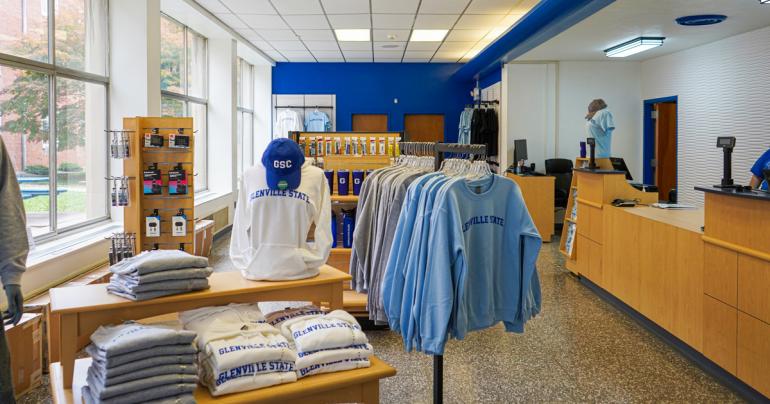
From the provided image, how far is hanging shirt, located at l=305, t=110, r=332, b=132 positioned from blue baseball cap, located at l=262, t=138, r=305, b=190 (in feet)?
31.7

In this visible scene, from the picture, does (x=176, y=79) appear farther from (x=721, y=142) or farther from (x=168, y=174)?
(x=721, y=142)

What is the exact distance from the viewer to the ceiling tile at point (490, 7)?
7152 mm

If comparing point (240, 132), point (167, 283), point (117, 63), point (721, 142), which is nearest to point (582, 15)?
point (721, 142)

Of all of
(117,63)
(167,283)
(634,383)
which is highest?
(117,63)

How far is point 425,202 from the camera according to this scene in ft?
8.16

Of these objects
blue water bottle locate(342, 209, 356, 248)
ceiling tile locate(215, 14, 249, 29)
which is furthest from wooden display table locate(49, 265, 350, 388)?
ceiling tile locate(215, 14, 249, 29)

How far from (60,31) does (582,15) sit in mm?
4979

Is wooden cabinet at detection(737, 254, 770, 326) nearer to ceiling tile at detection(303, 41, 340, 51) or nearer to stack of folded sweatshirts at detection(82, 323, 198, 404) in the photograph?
stack of folded sweatshirts at detection(82, 323, 198, 404)

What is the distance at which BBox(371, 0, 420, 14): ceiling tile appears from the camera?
7156mm

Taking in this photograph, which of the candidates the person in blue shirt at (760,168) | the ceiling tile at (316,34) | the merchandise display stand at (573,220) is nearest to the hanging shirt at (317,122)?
the ceiling tile at (316,34)

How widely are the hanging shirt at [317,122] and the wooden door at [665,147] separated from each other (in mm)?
6466

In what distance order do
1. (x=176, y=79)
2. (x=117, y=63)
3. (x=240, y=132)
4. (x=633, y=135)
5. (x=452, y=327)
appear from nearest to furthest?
(x=452, y=327) < (x=117, y=63) < (x=176, y=79) < (x=633, y=135) < (x=240, y=132)

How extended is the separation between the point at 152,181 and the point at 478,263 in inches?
133

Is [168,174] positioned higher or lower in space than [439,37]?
lower
